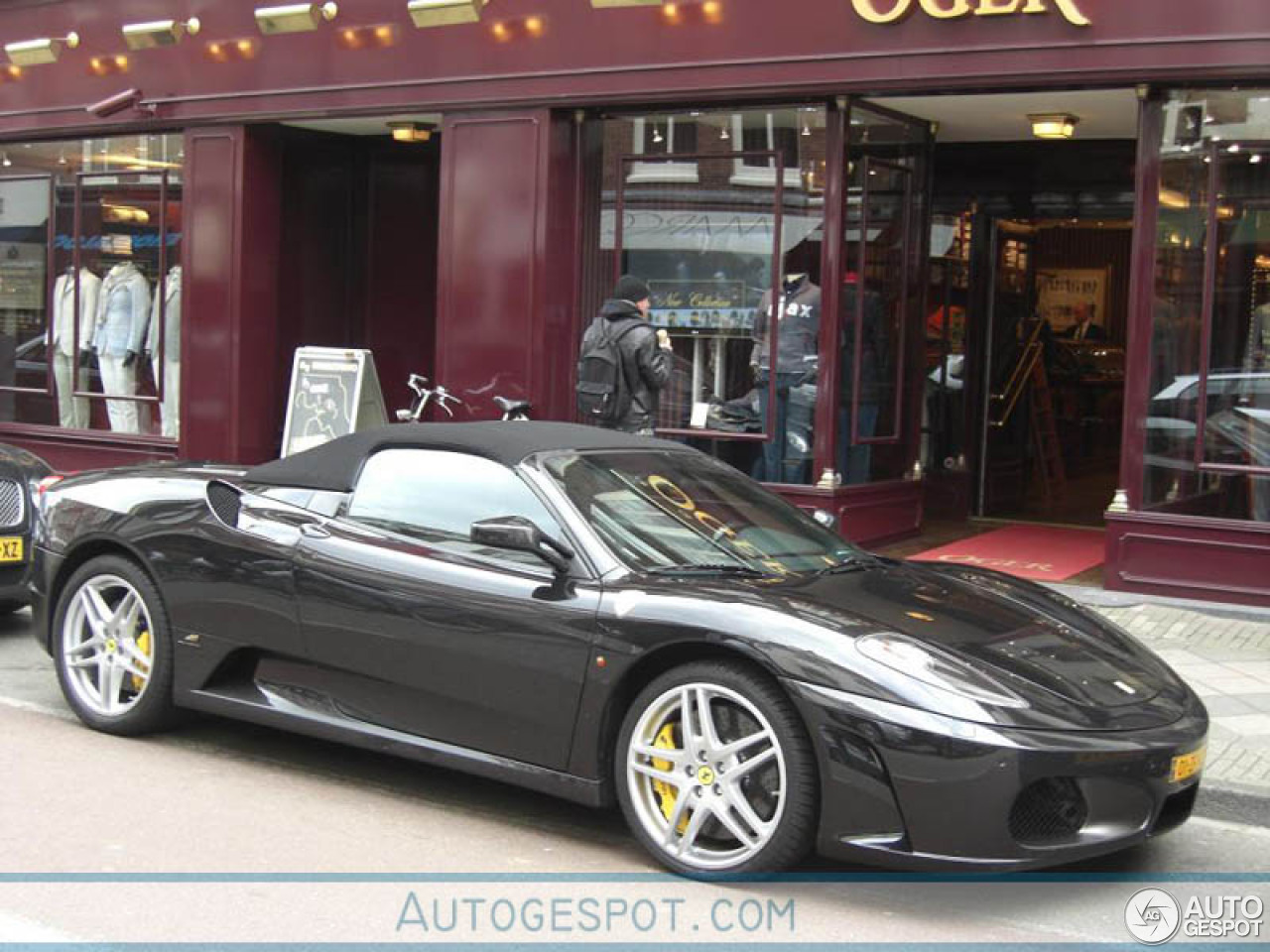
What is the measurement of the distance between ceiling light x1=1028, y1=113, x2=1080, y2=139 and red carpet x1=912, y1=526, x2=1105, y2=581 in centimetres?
301

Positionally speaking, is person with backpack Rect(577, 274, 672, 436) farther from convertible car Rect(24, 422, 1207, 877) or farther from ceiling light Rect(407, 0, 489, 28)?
convertible car Rect(24, 422, 1207, 877)

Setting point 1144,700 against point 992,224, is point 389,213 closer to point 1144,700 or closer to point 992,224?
point 992,224

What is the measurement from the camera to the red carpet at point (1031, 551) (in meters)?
10.5

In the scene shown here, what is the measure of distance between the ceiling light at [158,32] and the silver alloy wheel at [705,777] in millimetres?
10291

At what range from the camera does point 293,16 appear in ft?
41.4

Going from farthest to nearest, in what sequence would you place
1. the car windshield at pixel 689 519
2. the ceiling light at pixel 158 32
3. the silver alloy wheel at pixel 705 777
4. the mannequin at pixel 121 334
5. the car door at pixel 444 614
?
the mannequin at pixel 121 334, the ceiling light at pixel 158 32, the car windshield at pixel 689 519, the car door at pixel 444 614, the silver alloy wheel at pixel 705 777

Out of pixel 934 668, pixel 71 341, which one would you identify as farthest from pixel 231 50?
pixel 934 668

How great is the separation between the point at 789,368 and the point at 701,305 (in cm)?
88

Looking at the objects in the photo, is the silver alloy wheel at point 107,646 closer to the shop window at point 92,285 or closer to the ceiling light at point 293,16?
the ceiling light at point 293,16

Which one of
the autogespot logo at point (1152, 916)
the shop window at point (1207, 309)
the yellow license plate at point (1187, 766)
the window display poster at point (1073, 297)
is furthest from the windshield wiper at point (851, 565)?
the window display poster at point (1073, 297)

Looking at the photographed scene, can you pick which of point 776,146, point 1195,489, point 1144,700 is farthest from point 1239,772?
point 776,146

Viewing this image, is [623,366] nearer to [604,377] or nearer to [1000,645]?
[604,377]

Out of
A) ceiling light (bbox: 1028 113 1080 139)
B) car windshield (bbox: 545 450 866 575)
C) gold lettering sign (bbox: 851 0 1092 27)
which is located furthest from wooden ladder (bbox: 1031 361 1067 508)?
car windshield (bbox: 545 450 866 575)

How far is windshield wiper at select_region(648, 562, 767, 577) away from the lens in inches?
207
